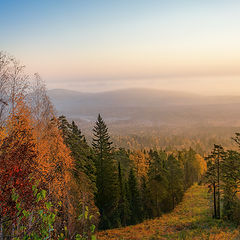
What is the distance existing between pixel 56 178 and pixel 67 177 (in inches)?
99.5

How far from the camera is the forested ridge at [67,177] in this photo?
661cm

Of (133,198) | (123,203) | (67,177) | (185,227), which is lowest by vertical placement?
(185,227)

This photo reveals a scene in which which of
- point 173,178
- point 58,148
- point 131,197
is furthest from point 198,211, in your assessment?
point 58,148

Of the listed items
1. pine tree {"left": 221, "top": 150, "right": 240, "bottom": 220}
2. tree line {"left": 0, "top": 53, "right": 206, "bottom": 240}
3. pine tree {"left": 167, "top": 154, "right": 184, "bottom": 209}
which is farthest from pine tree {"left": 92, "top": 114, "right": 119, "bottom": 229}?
pine tree {"left": 167, "top": 154, "right": 184, "bottom": 209}

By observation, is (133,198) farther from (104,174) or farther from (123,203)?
(104,174)

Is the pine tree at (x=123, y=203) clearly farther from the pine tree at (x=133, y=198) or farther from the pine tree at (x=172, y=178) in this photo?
the pine tree at (x=172, y=178)

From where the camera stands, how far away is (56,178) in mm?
17188

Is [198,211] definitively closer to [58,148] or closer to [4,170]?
[58,148]

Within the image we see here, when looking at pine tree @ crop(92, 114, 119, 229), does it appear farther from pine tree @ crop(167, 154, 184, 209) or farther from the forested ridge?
pine tree @ crop(167, 154, 184, 209)

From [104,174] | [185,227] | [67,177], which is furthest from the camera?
[104,174]

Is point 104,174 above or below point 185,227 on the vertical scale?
above

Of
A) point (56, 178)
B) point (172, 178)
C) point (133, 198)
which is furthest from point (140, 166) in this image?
point (56, 178)

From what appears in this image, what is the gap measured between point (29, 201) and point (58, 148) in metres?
Result: 12.5

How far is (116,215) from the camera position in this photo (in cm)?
3847
